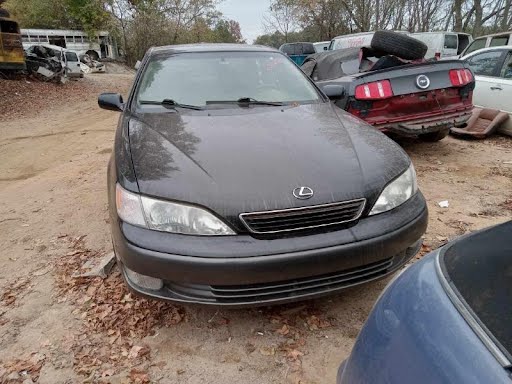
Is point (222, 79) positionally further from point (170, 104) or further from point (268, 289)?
point (268, 289)

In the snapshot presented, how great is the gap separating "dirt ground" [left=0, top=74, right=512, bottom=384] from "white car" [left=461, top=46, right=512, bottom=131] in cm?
217

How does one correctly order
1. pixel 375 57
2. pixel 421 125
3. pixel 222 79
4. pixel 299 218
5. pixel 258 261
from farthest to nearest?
pixel 375 57
pixel 421 125
pixel 222 79
pixel 299 218
pixel 258 261

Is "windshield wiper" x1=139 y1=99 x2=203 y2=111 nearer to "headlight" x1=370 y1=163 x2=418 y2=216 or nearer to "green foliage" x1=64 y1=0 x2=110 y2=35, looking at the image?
"headlight" x1=370 y1=163 x2=418 y2=216

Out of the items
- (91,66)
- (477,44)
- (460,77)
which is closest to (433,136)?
(460,77)

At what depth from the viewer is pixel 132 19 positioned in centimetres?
2834

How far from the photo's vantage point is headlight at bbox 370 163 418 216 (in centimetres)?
219

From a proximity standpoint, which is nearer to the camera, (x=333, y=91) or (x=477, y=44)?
(x=333, y=91)

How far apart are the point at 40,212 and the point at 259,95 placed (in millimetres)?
2526

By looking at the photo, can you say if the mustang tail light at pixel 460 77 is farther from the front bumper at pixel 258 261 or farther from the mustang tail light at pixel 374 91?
the front bumper at pixel 258 261

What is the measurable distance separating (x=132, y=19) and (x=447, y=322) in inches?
1233

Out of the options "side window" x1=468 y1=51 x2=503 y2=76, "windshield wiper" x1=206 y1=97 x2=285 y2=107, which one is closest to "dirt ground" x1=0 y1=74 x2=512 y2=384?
"windshield wiper" x1=206 y1=97 x2=285 y2=107

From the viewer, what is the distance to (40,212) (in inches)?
162

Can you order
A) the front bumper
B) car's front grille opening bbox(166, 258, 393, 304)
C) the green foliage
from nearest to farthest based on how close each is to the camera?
the front bumper, car's front grille opening bbox(166, 258, 393, 304), the green foliage

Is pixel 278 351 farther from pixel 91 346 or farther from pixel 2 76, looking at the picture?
pixel 2 76
